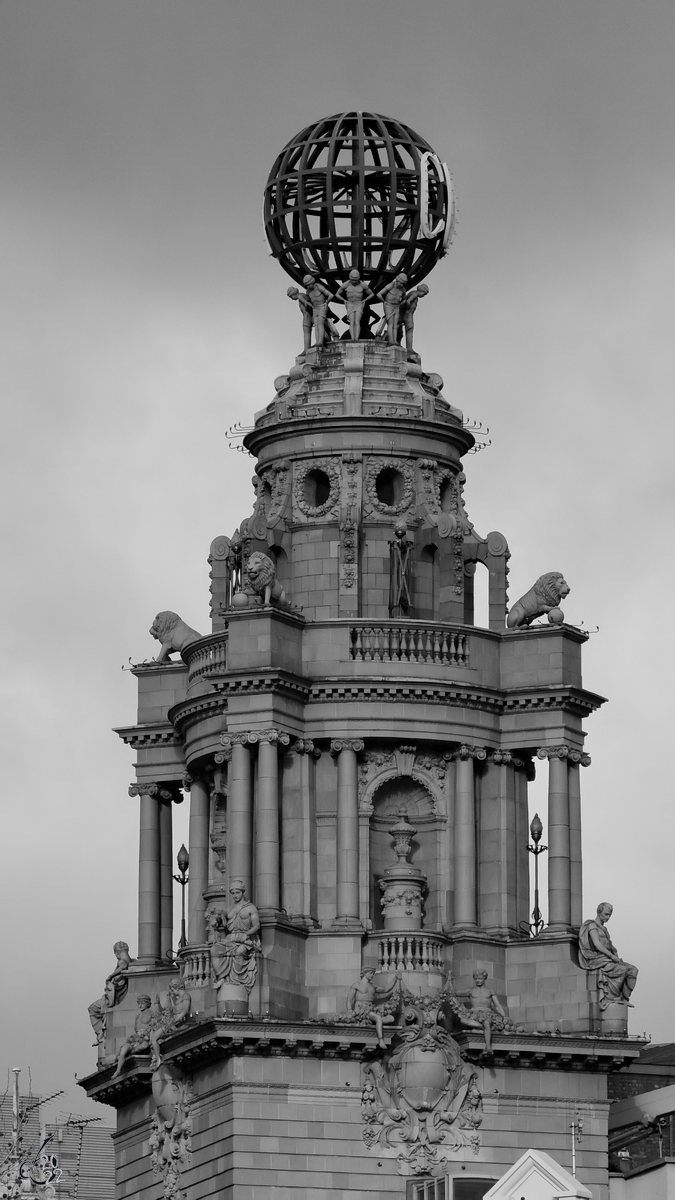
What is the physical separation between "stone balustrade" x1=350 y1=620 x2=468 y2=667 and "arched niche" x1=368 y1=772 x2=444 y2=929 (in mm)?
2535

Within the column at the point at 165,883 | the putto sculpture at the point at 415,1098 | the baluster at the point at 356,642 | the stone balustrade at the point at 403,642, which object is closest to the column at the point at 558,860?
the stone balustrade at the point at 403,642

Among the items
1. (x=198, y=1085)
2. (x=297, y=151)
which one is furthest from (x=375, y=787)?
(x=297, y=151)

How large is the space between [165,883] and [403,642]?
28.0ft

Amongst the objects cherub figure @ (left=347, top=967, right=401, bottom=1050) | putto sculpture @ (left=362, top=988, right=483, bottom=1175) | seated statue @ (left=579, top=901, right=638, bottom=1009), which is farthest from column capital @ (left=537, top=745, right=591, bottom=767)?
putto sculpture @ (left=362, top=988, right=483, bottom=1175)

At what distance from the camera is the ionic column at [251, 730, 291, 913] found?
272ft

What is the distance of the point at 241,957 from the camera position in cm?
8144

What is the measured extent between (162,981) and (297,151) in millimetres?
18736

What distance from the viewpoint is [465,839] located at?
84.7 m

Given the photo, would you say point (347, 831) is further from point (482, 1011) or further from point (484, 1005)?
point (482, 1011)

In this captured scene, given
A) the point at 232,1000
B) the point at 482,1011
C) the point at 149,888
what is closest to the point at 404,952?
the point at 482,1011

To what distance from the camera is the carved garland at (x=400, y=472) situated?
8694cm

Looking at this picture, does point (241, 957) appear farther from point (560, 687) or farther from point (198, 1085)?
point (560, 687)

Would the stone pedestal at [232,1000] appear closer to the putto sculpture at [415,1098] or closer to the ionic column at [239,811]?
the ionic column at [239,811]

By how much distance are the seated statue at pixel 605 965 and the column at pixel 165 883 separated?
10.1m
